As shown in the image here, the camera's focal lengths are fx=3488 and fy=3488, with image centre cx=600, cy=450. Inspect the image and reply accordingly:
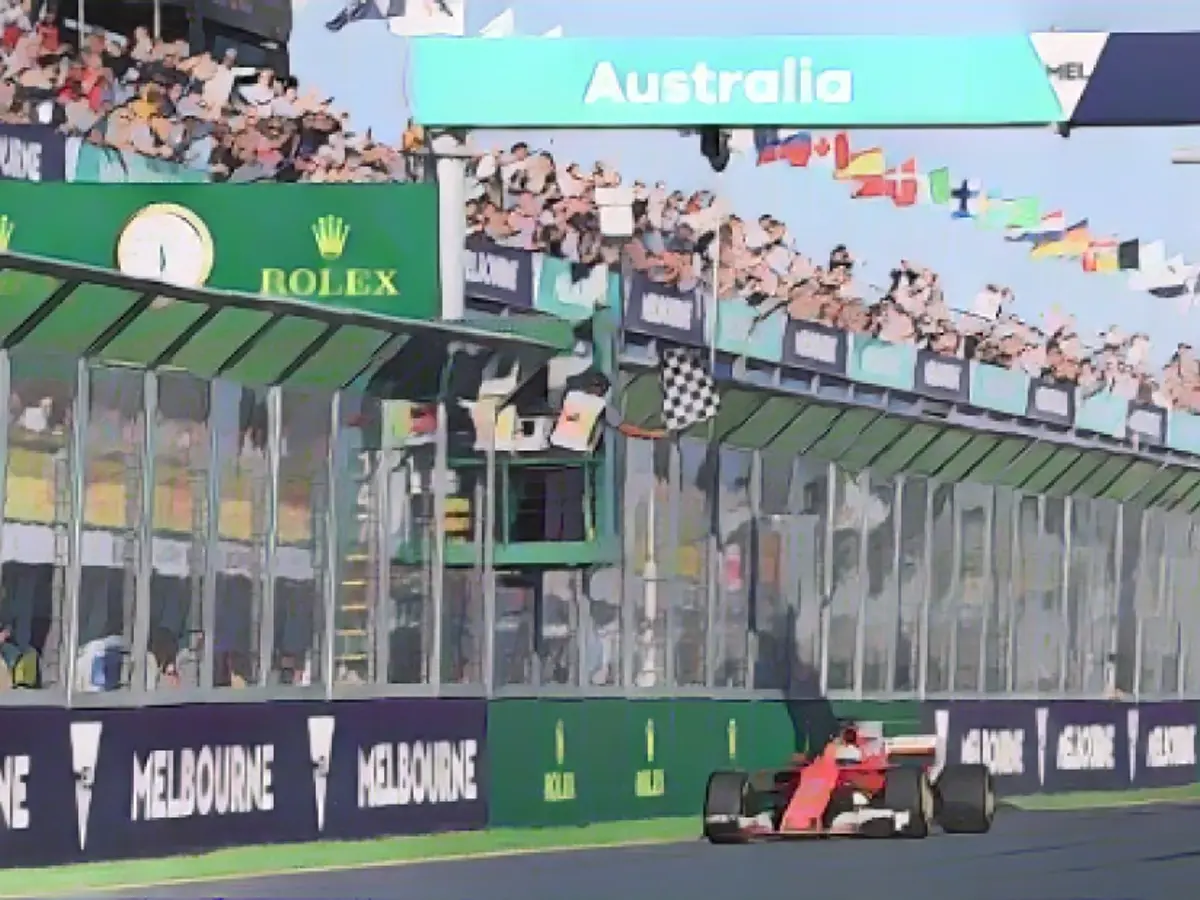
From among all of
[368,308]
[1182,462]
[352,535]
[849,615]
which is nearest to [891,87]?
[368,308]

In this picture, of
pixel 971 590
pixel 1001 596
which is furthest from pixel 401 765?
pixel 1001 596

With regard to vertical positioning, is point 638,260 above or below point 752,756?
above

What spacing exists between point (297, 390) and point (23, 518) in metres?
2.82

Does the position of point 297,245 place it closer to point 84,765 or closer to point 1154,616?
point 84,765

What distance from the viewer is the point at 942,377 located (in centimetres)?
3005

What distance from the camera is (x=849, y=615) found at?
89.3 feet

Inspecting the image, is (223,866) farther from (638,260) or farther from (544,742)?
(638,260)

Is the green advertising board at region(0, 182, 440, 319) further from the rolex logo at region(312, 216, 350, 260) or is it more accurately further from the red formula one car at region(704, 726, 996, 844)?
the red formula one car at region(704, 726, 996, 844)

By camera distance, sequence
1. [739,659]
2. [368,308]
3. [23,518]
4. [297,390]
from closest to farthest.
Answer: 1. [23,518]
2. [297,390]
3. [368,308]
4. [739,659]

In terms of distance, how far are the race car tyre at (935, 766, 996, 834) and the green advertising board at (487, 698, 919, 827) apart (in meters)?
2.26

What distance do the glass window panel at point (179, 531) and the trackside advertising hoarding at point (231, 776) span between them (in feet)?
0.96

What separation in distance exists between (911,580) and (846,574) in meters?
1.46

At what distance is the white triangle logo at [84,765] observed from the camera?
1631cm

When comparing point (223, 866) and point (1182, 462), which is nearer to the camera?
point (223, 866)
